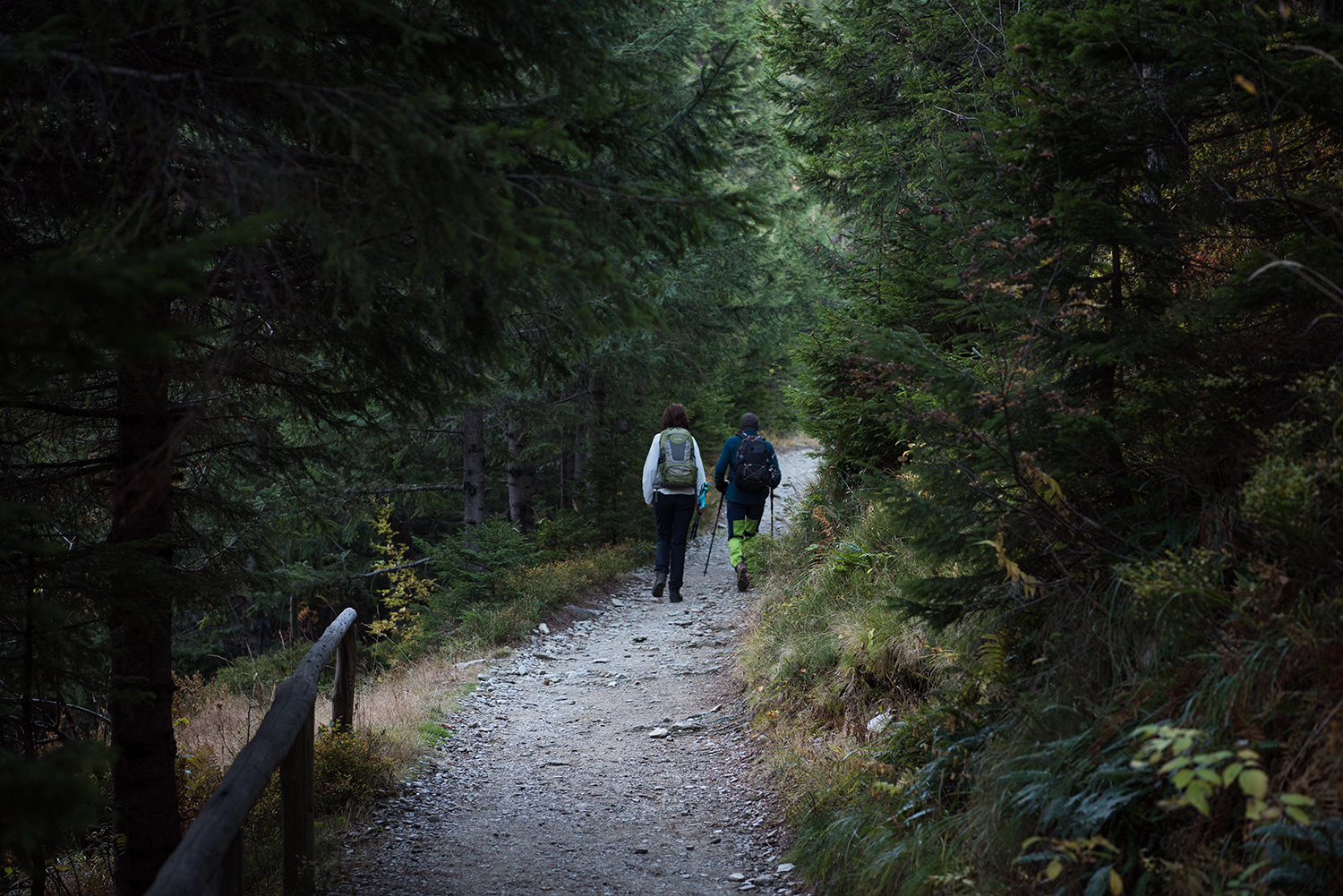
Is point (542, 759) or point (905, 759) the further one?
point (542, 759)

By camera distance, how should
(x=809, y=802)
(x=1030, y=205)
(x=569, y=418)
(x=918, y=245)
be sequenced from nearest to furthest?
(x=1030, y=205)
(x=809, y=802)
(x=918, y=245)
(x=569, y=418)

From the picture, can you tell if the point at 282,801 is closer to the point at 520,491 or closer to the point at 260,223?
the point at 260,223

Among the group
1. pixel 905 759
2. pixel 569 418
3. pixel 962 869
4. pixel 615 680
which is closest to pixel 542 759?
pixel 615 680

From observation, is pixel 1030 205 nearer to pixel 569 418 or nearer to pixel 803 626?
pixel 803 626

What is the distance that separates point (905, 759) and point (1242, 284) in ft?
9.54

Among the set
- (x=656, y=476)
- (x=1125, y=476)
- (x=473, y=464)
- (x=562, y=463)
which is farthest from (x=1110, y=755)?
(x=562, y=463)

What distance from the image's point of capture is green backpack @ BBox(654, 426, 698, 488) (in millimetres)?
11359

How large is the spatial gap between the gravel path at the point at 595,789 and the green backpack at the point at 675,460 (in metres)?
2.23

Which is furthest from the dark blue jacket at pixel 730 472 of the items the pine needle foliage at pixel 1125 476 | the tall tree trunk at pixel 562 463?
the pine needle foliage at pixel 1125 476

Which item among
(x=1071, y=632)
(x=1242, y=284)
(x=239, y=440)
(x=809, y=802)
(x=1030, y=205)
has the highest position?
(x=1030, y=205)

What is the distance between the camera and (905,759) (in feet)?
14.7

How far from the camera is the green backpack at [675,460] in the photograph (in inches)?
447

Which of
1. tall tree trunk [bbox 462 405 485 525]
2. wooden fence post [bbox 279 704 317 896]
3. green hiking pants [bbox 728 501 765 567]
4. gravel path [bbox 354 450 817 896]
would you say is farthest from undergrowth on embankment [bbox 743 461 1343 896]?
tall tree trunk [bbox 462 405 485 525]

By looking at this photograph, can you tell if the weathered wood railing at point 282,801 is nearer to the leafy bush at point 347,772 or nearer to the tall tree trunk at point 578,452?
the leafy bush at point 347,772
